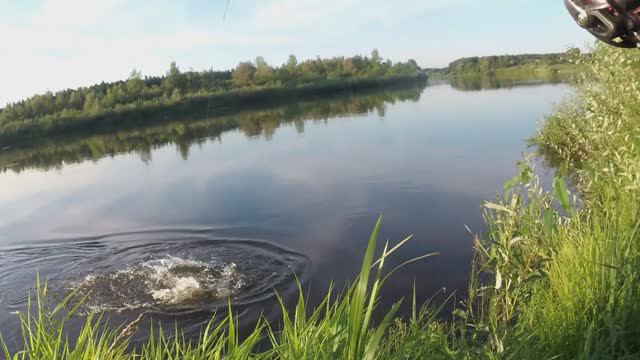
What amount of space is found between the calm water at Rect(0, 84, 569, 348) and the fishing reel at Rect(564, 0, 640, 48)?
456cm

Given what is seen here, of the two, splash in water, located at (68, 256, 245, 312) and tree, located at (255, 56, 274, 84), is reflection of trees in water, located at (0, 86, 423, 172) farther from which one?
tree, located at (255, 56, 274, 84)

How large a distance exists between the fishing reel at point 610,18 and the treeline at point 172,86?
152 ft

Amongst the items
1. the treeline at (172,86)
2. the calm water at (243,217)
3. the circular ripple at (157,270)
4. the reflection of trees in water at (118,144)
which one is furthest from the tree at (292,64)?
the circular ripple at (157,270)

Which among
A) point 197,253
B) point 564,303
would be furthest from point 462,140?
point 564,303

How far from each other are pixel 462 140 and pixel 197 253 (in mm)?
13291

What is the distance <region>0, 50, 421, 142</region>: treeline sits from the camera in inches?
1802

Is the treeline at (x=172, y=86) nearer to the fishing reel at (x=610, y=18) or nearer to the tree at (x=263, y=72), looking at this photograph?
the tree at (x=263, y=72)

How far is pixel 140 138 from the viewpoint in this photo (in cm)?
3112

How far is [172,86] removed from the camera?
59.6m

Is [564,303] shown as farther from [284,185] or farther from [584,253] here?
[284,185]

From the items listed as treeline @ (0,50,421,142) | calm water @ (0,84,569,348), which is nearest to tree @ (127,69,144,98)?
treeline @ (0,50,421,142)

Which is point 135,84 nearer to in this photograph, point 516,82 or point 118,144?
point 118,144

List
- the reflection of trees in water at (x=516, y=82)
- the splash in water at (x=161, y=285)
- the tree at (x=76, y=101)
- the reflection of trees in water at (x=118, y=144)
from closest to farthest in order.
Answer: the splash in water at (x=161, y=285) → the reflection of trees in water at (x=118, y=144) → the tree at (x=76, y=101) → the reflection of trees in water at (x=516, y=82)

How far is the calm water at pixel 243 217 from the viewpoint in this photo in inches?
263
